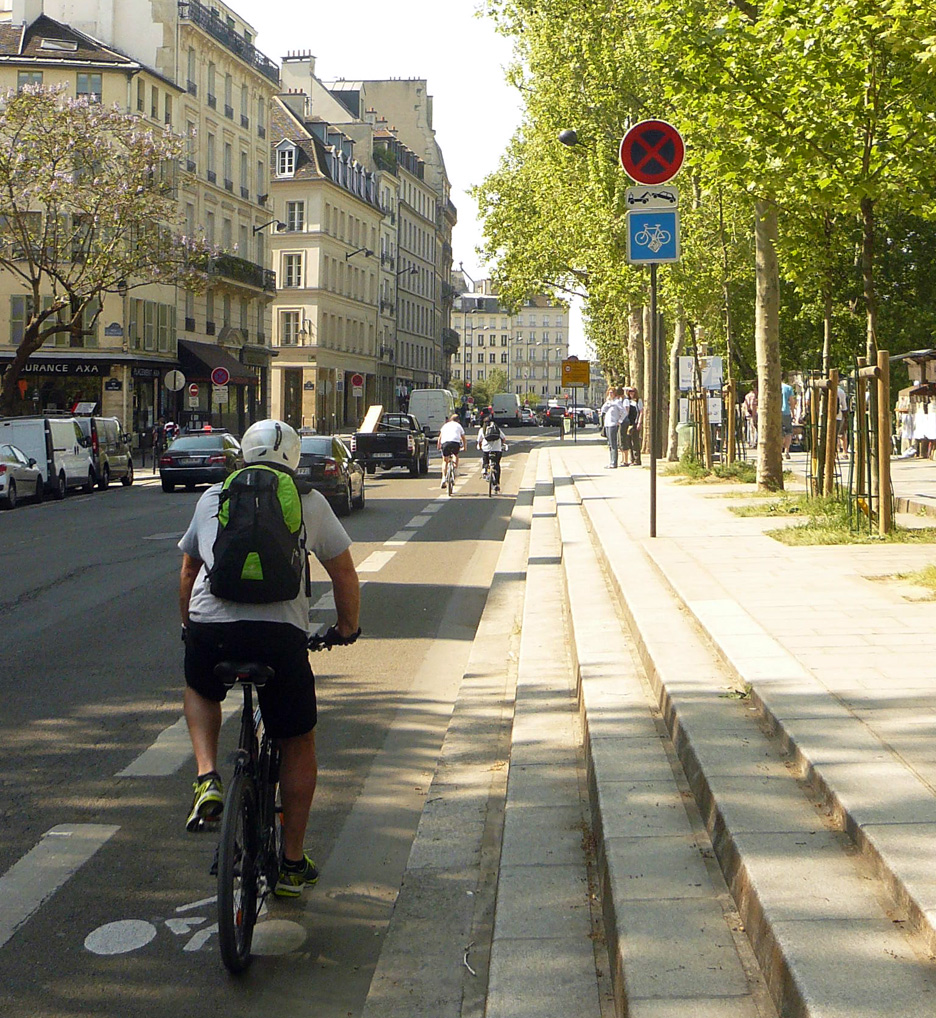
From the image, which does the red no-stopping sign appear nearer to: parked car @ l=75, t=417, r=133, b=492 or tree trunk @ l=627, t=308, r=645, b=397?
parked car @ l=75, t=417, r=133, b=492

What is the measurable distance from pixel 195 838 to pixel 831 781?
2413mm

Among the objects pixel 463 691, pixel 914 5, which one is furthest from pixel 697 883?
pixel 914 5

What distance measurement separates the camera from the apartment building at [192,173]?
171ft

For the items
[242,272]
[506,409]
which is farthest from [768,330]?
[506,409]

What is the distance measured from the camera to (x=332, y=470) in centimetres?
2231

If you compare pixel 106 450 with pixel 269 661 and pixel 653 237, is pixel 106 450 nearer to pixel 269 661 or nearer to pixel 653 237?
pixel 653 237

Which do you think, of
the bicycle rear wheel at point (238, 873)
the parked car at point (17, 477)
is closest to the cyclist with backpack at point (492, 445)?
the parked car at point (17, 477)

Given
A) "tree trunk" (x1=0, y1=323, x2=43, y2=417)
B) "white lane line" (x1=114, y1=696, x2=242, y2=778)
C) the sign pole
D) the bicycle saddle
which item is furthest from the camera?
"tree trunk" (x1=0, y1=323, x2=43, y2=417)

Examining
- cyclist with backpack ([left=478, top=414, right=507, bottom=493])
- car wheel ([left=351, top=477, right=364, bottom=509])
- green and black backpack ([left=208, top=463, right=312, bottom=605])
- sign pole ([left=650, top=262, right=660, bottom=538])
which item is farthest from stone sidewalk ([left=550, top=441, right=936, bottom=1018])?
cyclist with backpack ([left=478, top=414, right=507, bottom=493])

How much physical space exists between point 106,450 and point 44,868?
29.5 metres

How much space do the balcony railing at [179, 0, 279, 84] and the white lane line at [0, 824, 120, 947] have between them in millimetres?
57068

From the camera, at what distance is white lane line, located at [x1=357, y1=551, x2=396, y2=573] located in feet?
49.8

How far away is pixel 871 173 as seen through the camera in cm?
1338

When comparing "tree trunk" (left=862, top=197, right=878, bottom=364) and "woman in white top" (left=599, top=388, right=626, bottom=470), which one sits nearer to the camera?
"tree trunk" (left=862, top=197, right=878, bottom=364)
